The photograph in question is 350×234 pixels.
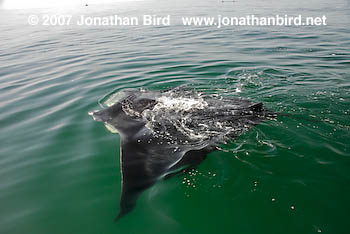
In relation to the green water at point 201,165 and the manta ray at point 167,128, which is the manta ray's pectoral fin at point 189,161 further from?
the green water at point 201,165

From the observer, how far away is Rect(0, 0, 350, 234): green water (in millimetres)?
3693

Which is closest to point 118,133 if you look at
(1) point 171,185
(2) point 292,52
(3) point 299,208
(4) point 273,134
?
(1) point 171,185

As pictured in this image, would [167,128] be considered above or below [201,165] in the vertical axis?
above

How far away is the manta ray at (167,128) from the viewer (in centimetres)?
422

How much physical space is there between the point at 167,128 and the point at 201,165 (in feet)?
4.66

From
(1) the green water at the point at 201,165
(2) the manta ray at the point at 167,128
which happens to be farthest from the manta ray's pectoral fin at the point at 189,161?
(1) the green water at the point at 201,165

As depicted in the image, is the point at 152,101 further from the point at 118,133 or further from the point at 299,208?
the point at 299,208

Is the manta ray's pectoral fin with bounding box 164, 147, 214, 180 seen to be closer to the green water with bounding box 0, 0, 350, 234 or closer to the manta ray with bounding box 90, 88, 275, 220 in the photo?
the manta ray with bounding box 90, 88, 275, 220

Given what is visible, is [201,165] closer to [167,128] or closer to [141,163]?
[141,163]

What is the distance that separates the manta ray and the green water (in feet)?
0.85

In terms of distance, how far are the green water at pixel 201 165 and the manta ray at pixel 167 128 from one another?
26 centimetres

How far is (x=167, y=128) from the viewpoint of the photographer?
5.70 meters

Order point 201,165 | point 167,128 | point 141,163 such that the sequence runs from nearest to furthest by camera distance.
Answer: point 141,163 → point 201,165 → point 167,128

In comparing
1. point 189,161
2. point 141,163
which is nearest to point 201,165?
point 189,161
